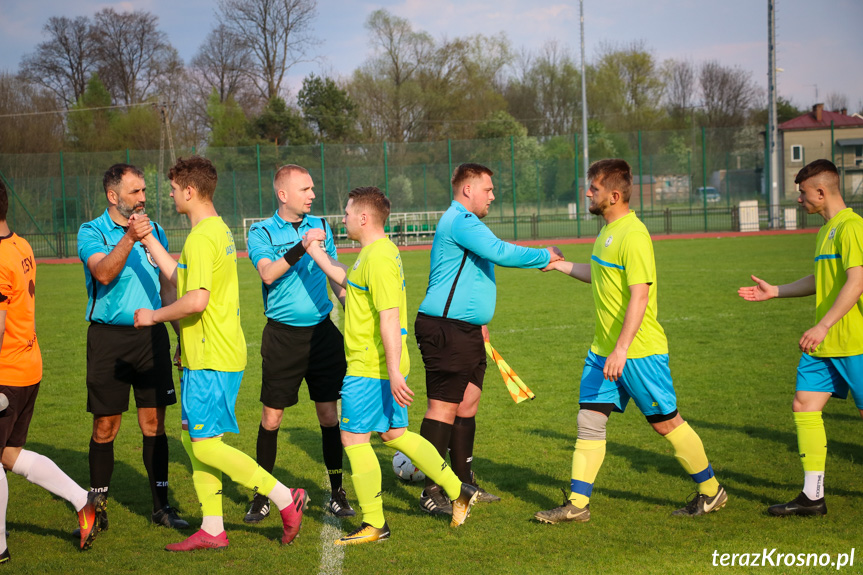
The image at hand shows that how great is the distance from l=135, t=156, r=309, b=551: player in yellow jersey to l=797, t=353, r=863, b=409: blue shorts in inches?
127

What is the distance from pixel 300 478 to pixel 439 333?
1825mm

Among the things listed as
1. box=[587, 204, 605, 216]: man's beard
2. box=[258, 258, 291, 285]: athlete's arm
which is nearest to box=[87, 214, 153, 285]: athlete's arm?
box=[258, 258, 291, 285]: athlete's arm

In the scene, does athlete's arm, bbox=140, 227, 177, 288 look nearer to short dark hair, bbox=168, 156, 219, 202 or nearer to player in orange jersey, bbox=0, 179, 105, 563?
short dark hair, bbox=168, 156, 219, 202

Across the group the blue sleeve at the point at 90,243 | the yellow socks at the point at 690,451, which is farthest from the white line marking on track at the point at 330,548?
the blue sleeve at the point at 90,243

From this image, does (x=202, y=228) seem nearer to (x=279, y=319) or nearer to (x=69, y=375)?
(x=279, y=319)

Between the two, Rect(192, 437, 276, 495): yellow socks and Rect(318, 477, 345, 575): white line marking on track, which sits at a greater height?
Rect(192, 437, 276, 495): yellow socks

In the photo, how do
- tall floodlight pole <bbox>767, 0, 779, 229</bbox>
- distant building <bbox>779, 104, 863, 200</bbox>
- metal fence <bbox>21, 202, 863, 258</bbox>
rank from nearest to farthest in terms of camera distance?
metal fence <bbox>21, 202, 863, 258</bbox> < tall floodlight pole <bbox>767, 0, 779, 229</bbox> < distant building <bbox>779, 104, 863, 200</bbox>

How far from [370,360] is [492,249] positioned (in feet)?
3.48

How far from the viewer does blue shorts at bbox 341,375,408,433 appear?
429cm

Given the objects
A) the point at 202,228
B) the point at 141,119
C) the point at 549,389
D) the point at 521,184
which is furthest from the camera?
the point at 141,119

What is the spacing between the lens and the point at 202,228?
165 inches

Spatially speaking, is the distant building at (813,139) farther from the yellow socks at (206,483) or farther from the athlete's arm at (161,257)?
the yellow socks at (206,483)

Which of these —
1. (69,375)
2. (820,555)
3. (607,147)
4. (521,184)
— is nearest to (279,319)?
(820,555)

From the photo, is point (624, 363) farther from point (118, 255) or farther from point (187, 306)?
point (118, 255)
